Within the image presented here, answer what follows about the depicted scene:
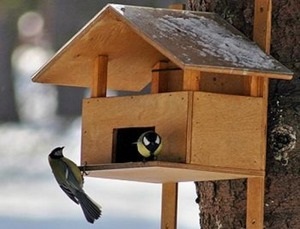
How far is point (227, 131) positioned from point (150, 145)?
22 centimetres

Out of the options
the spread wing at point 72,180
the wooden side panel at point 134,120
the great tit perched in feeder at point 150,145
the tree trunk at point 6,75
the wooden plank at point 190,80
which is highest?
the tree trunk at point 6,75

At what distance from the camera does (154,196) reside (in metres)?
7.10

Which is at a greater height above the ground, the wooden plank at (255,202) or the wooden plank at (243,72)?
the wooden plank at (243,72)

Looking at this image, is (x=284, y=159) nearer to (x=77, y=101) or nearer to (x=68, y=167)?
(x=68, y=167)

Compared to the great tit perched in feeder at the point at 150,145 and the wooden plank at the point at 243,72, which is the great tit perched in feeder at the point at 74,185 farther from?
the wooden plank at the point at 243,72

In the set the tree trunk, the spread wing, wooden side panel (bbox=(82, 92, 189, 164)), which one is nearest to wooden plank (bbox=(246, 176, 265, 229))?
wooden side panel (bbox=(82, 92, 189, 164))

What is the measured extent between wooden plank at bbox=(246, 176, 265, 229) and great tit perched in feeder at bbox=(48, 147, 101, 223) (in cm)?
44

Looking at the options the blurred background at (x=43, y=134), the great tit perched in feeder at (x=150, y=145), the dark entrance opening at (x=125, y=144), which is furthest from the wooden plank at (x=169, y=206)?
the blurred background at (x=43, y=134)

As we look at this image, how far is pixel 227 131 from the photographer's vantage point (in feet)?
10.3

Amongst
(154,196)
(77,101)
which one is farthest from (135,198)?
→ (77,101)

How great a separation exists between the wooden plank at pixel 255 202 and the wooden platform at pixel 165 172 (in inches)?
1.5

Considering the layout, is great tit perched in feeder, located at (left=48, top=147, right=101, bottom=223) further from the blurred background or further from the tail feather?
the blurred background

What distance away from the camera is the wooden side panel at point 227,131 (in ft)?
10.2

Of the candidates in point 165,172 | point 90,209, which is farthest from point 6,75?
point 165,172
